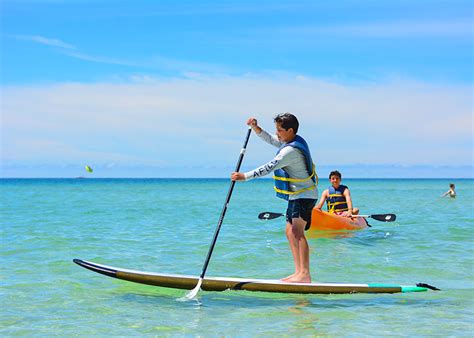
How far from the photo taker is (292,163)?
23.5 ft

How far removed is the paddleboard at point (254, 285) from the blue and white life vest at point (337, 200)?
674cm

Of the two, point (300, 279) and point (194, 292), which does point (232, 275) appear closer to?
point (194, 292)

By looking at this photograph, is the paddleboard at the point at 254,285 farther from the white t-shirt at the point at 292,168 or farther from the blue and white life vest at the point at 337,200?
the blue and white life vest at the point at 337,200

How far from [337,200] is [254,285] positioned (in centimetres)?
727

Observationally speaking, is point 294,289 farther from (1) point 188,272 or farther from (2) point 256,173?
(1) point 188,272

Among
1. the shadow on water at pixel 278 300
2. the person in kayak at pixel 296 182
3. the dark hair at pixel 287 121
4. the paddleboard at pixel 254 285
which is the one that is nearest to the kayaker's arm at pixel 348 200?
the shadow on water at pixel 278 300

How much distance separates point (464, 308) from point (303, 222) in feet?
6.87

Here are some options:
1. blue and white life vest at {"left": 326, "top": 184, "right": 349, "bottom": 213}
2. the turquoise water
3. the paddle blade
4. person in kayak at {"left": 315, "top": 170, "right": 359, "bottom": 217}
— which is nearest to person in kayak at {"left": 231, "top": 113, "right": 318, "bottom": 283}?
the turquoise water

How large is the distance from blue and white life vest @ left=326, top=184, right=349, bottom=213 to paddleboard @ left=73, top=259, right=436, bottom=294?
6741 millimetres

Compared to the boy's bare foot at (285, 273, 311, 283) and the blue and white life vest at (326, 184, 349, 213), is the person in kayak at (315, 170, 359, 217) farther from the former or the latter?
the boy's bare foot at (285, 273, 311, 283)

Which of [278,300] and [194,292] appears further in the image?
[194,292]

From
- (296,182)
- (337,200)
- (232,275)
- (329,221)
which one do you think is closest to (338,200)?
(337,200)

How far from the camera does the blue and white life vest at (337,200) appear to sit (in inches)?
558

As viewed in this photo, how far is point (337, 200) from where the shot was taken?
14312 millimetres
